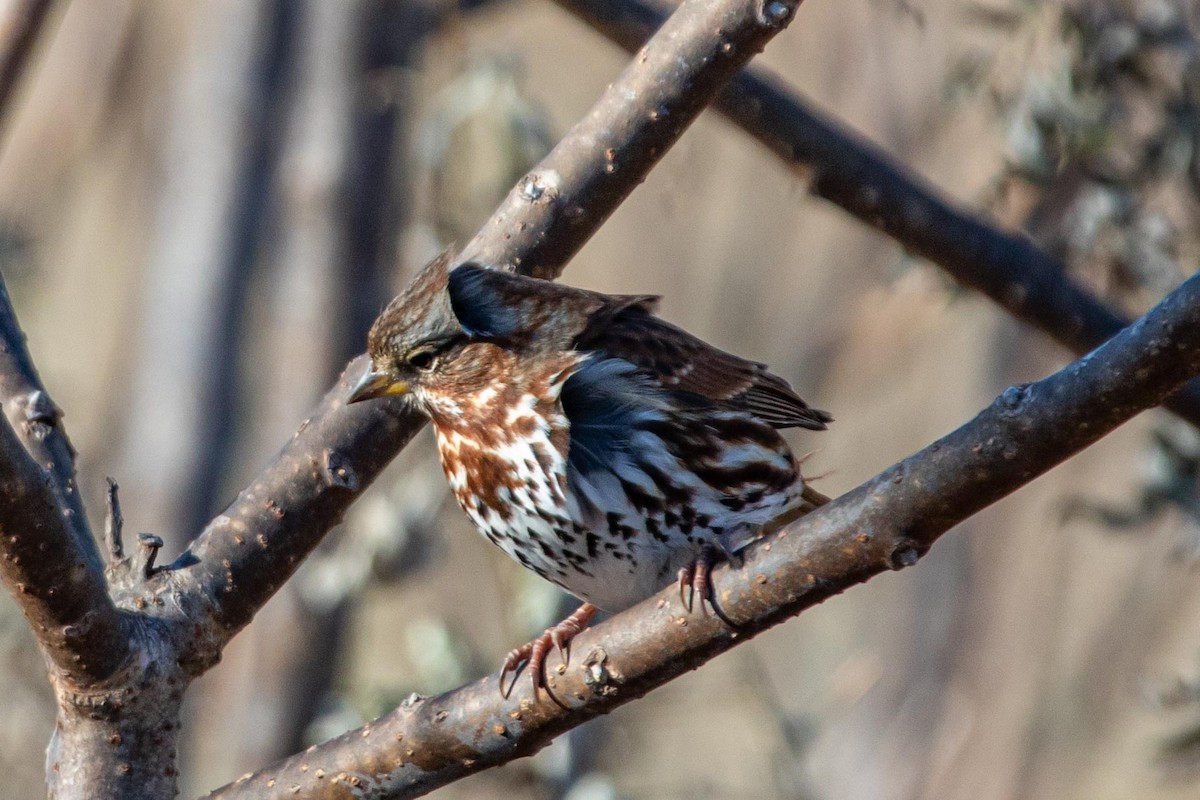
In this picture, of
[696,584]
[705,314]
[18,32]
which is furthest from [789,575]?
[705,314]

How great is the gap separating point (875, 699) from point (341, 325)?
9.80ft

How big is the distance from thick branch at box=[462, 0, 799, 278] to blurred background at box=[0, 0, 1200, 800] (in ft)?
4.31

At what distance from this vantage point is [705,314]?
7.79m

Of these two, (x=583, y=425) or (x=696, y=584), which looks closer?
(x=696, y=584)

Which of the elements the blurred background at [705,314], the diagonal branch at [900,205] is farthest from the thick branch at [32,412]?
the blurred background at [705,314]

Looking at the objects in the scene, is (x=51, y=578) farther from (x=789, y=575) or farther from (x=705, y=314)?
(x=705, y=314)

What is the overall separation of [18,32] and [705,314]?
4.55 meters

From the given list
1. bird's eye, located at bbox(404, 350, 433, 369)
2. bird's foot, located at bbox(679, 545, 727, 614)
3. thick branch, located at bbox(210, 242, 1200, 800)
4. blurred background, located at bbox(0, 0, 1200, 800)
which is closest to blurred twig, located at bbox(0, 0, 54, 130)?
bird's eye, located at bbox(404, 350, 433, 369)

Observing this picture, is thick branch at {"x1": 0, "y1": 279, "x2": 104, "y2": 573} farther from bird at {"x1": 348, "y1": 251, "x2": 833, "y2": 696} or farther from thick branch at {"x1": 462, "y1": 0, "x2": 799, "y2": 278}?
thick branch at {"x1": 462, "y1": 0, "x2": 799, "y2": 278}

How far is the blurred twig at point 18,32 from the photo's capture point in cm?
373

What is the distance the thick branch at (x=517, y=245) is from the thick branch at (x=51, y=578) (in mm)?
349

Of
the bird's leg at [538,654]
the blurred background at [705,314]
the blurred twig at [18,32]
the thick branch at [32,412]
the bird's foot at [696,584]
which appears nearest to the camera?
the bird's foot at [696,584]

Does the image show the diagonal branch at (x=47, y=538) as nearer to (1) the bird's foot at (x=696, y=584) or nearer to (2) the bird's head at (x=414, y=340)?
(2) the bird's head at (x=414, y=340)

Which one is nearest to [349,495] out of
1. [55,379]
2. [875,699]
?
[875,699]
